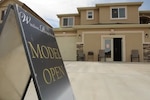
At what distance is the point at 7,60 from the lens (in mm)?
1749

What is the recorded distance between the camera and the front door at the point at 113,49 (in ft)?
43.2

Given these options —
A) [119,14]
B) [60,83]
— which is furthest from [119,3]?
[60,83]

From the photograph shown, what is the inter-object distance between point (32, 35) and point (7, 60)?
0.46 metres

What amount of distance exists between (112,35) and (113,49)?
1.11m

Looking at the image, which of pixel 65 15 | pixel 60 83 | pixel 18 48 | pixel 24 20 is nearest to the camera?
pixel 24 20

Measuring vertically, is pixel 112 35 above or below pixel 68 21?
below

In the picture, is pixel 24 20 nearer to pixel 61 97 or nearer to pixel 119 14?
pixel 61 97

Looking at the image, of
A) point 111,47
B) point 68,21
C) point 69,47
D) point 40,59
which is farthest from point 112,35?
point 40,59

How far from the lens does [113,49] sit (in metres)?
13.2

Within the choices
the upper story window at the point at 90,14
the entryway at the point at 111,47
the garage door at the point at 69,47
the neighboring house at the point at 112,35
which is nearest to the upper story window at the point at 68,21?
the upper story window at the point at 90,14

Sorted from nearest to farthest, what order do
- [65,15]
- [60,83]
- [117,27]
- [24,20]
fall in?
1. [24,20]
2. [60,83]
3. [117,27]
4. [65,15]

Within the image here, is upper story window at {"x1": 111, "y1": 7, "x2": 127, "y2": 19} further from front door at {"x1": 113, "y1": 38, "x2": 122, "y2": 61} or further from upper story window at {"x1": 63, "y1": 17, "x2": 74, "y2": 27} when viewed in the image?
upper story window at {"x1": 63, "y1": 17, "x2": 74, "y2": 27}

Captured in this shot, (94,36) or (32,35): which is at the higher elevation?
(94,36)

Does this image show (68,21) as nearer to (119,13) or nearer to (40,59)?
(119,13)
